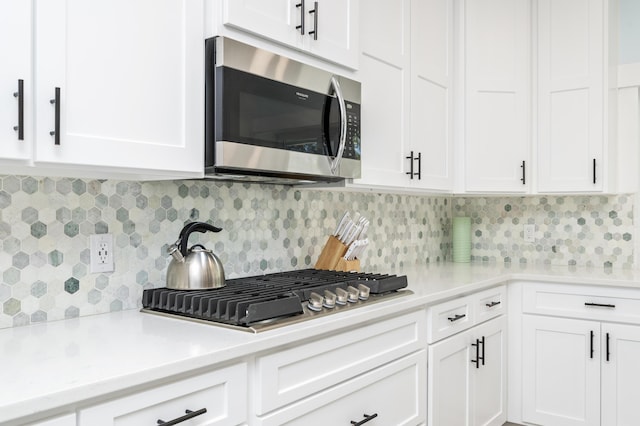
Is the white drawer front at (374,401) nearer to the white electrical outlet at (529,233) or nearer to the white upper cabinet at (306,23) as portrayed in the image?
the white upper cabinet at (306,23)

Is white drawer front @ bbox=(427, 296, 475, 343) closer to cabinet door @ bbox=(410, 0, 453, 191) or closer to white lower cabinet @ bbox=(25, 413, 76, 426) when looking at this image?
cabinet door @ bbox=(410, 0, 453, 191)

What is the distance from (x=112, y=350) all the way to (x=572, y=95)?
283 cm

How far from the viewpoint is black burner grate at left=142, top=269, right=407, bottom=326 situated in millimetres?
1449

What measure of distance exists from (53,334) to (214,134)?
2.26 feet

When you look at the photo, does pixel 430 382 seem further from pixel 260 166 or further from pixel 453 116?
pixel 453 116

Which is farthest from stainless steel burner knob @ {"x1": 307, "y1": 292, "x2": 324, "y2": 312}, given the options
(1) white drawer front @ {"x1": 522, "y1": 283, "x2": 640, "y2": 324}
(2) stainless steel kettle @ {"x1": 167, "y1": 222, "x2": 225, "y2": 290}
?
(1) white drawer front @ {"x1": 522, "y1": 283, "x2": 640, "y2": 324}

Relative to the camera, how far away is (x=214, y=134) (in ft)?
5.19

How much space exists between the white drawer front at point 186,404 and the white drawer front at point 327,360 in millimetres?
76

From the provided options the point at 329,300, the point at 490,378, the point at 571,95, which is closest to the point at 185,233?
the point at 329,300

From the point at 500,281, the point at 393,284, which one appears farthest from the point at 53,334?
the point at 500,281

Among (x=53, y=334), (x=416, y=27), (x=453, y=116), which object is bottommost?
(x=53, y=334)

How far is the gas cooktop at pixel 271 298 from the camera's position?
1.44 meters

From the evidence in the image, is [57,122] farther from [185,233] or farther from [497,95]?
[497,95]

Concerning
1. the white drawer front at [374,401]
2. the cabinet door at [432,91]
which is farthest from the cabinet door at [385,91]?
the white drawer front at [374,401]
